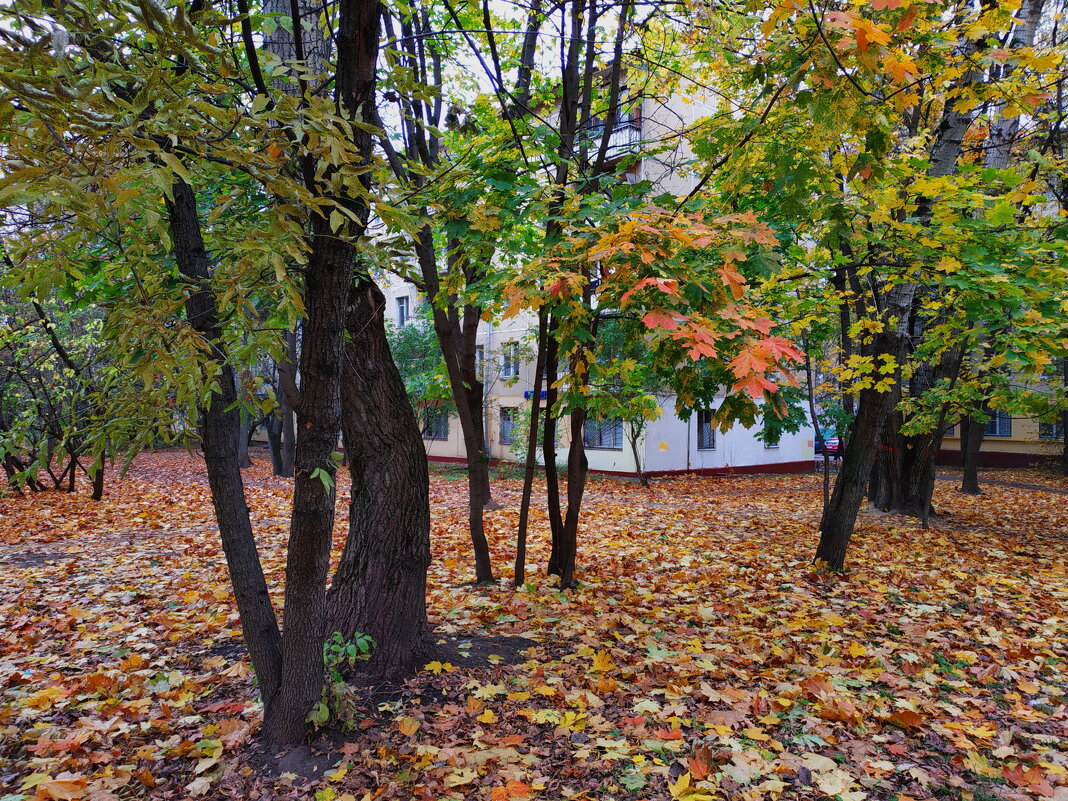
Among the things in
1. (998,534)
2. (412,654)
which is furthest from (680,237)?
(998,534)

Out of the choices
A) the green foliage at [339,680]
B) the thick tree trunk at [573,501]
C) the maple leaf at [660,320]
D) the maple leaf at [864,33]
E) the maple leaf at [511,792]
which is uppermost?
the maple leaf at [864,33]

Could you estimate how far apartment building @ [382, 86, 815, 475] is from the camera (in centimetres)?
1786

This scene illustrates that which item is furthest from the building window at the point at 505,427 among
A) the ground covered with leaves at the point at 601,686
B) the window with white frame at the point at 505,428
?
the ground covered with leaves at the point at 601,686

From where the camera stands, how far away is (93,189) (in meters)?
2.13

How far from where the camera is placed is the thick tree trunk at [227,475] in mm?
2918

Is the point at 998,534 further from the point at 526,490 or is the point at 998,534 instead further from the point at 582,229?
the point at 582,229

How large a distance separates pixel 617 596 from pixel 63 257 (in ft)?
15.6

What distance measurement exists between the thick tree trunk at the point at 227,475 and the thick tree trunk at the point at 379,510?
801 mm

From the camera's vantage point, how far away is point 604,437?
2081cm

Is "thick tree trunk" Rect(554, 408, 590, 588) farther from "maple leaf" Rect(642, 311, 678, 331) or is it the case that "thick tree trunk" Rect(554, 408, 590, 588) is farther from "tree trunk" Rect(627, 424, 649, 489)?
"tree trunk" Rect(627, 424, 649, 489)

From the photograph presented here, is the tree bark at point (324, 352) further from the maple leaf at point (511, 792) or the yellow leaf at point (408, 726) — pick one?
the maple leaf at point (511, 792)

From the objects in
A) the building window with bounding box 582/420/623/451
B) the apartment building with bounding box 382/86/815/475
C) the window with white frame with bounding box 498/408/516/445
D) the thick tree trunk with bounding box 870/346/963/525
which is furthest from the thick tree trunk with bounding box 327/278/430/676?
the window with white frame with bounding box 498/408/516/445

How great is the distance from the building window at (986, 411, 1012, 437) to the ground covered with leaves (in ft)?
69.7

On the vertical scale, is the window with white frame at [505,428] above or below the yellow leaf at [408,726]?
above
